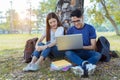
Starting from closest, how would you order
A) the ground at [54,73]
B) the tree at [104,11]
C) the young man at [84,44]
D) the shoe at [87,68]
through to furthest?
the shoe at [87,68]
the ground at [54,73]
the young man at [84,44]
the tree at [104,11]

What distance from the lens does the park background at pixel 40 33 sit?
13.7ft

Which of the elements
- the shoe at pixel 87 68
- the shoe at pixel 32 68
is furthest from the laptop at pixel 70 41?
the shoe at pixel 32 68

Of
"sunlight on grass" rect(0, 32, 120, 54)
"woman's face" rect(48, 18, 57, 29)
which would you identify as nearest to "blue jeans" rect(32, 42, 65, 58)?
"woman's face" rect(48, 18, 57, 29)

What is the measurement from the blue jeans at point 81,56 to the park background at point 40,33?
21cm

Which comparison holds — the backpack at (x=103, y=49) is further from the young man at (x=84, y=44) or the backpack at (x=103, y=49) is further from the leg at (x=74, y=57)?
the leg at (x=74, y=57)

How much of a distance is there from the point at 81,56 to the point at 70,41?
1.26ft

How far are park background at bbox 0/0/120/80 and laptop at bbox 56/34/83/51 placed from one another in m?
0.42

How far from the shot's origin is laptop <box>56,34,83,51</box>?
414cm

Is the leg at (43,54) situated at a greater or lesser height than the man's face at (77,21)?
Answer: lesser

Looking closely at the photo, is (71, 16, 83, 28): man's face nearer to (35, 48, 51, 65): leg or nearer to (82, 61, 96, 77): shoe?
(35, 48, 51, 65): leg

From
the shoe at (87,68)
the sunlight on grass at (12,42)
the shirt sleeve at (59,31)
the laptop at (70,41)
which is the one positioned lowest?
the sunlight on grass at (12,42)

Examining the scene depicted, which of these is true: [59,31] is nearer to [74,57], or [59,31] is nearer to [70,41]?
[70,41]

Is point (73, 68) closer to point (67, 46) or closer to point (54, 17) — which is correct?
point (67, 46)

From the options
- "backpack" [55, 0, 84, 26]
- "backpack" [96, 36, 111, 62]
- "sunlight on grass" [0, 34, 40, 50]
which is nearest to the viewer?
"backpack" [96, 36, 111, 62]
